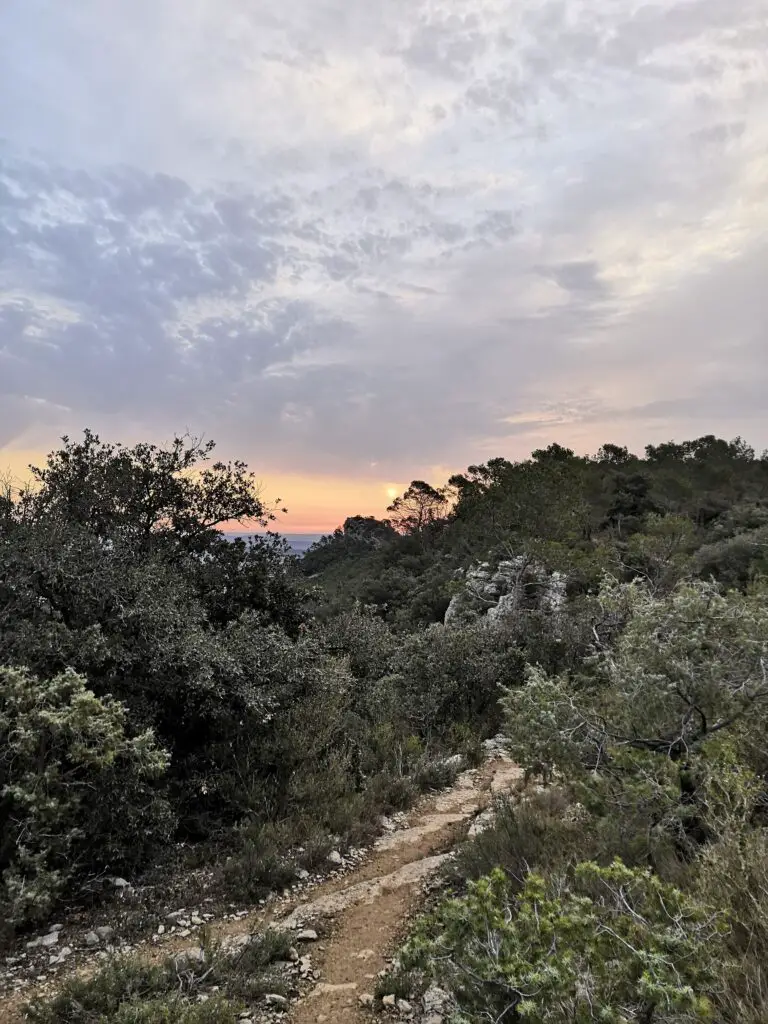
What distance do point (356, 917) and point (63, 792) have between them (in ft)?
8.84

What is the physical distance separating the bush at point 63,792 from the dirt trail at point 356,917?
0.92 metres

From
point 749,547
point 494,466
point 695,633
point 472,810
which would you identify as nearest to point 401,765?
point 472,810

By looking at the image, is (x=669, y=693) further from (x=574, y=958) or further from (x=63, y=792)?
(x=63, y=792)

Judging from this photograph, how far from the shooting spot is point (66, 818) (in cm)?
479

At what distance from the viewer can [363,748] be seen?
26.9ft

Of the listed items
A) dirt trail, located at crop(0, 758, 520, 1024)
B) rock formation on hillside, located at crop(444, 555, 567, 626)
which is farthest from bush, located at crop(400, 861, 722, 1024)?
rock formation on hillside, located at crop(444, 555, 567, 626)

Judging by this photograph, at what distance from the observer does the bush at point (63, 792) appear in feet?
14.8

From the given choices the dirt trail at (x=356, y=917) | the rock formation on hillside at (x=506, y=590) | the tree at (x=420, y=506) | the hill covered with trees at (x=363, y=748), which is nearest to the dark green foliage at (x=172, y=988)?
the dirt trail at (x=356, y=917)

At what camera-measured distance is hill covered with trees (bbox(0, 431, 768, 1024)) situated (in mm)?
2416

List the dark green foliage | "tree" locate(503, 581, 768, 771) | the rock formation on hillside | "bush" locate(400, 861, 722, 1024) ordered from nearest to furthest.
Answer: "bush" locate(400, 861, 722, 1024) → the dark green foliage → "tree" locate(503, 581, 768, 771) → the rock formation on hillside

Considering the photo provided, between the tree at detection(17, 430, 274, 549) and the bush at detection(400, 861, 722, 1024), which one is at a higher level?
the tree at detection(17, 430, 274, 549)

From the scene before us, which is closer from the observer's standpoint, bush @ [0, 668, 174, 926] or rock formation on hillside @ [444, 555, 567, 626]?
bush @ [0, 668, 174, 926]

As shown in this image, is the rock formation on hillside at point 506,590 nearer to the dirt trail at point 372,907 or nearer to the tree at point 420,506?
the dirt trail at point 372,907

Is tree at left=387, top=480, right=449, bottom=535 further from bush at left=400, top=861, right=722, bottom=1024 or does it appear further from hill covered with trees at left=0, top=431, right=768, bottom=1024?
bush at left=400, top=861, right=722, bottom=1024
